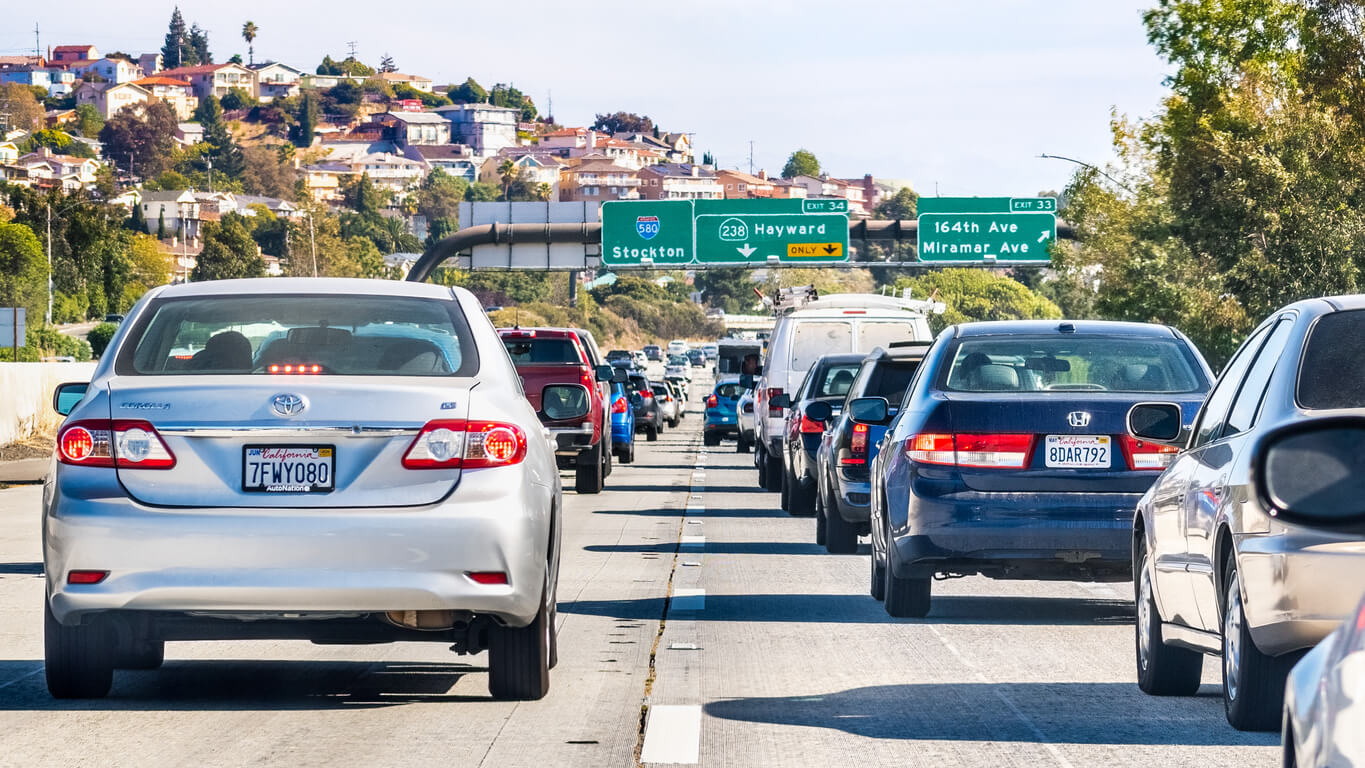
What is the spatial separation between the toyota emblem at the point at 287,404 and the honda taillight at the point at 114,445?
41 centimetres

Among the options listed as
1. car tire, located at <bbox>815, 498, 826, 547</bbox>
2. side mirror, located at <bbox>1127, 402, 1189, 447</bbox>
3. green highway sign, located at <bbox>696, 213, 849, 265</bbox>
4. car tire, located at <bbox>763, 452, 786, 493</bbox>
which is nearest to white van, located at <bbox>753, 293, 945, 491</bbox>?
car tire, located at <bbox>763, 452, 786, 493</bbox>

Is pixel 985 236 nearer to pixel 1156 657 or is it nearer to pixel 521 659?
pixel 1156 657

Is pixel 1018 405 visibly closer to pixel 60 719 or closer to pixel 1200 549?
pixel 1200 549

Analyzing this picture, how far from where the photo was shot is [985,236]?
6531 cm

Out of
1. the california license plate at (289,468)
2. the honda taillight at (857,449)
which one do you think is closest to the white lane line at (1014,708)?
the california license plate at (289,468)

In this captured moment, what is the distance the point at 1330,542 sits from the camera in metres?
6.12

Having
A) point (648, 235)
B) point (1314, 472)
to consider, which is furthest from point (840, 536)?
point (648, 235)

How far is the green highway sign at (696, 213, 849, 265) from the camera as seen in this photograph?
6481 cm

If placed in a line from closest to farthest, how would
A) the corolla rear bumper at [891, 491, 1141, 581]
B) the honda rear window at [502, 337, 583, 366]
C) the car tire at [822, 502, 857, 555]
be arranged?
1. the corolla rear bumper at [891, 491, 1141, 581]
2. the car tire at [822, 502, 857, 555]
3. the honda rear window at [502, 337, 583, 366]

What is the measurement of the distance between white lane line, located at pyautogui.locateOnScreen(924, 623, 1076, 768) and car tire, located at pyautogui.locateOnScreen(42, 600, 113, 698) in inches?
138

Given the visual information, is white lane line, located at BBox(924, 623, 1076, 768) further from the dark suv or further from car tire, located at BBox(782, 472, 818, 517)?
car tire, located at BBox(782, 472, 818, 517)

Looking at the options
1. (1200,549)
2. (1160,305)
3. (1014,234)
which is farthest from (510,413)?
(1014,234)

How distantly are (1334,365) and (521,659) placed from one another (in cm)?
333

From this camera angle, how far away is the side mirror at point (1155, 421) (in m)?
8.56
